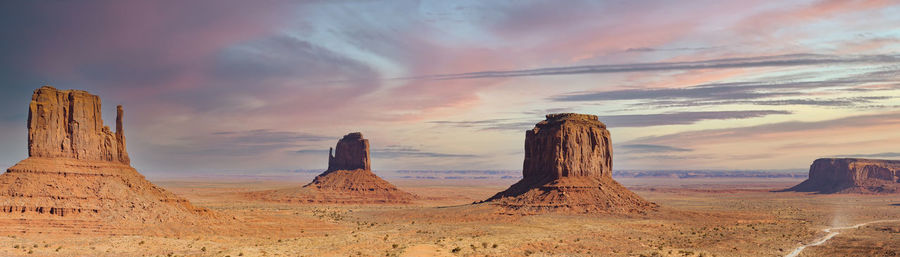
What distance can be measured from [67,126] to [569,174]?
56.6 m

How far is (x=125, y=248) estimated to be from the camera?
44062 millimetres

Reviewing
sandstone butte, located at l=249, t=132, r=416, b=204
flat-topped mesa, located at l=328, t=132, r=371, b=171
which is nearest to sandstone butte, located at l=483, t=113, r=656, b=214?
sandstone butte, located at l=249, t=132, r=416, b=204

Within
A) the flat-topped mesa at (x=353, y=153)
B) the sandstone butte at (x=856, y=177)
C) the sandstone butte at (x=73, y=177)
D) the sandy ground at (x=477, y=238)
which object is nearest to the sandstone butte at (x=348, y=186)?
the flat-topped mesa at (x=353, y=153)

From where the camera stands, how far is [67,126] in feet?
169

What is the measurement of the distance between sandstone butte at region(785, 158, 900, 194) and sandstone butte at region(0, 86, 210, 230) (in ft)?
564

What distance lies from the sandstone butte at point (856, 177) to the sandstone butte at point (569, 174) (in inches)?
4534

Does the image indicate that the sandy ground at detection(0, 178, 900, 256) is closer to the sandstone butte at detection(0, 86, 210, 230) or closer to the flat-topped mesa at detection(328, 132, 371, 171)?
the sandstone butte at detection(0, 86, 210, 230)

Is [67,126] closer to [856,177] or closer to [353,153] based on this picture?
[353,153]

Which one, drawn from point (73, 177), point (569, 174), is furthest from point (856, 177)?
point (73, 177)

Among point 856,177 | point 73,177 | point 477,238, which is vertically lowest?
point 856,177

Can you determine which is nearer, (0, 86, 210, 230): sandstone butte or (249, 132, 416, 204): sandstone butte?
(0, 86, 210, 230): sandstone butte

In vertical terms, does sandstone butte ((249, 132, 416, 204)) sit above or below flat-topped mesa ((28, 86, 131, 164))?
below

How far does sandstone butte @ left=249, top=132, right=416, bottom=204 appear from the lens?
125 metres

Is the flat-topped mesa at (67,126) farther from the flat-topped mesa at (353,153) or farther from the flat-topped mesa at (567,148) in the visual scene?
the flat-topped mesa at (353,153)
